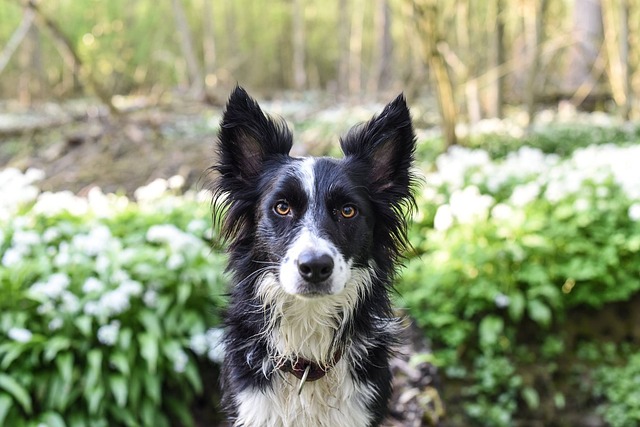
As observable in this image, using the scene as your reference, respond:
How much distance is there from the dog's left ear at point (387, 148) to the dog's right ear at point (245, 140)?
14.6 inches

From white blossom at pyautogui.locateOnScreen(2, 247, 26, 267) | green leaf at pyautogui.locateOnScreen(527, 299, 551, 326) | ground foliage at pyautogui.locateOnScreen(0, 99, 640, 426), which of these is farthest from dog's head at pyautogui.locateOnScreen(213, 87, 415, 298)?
green leaf at pyautogui.locateOnScreen(527, 299, 551, 326)

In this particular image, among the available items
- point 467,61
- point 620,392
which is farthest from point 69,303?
point 467,61

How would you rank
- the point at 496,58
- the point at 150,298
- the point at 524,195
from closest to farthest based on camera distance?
Result: 1. the point at 150,298
2. the point at 524,195
3. the point at 496,58

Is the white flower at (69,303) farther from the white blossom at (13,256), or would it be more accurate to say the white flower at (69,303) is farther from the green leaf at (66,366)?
the white blossom at (13,256)

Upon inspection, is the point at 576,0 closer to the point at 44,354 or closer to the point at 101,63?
the point at 101,63

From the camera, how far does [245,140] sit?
115 inches

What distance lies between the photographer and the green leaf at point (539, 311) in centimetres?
507

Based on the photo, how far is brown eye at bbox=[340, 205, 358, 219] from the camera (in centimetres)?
270

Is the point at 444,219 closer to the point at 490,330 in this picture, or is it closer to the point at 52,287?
the point at 490,330

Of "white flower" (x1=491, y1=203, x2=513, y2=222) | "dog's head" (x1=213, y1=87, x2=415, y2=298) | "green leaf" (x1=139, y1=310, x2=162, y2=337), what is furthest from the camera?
"white flower" (x1=491, y1=203, x2=513, y2=222)

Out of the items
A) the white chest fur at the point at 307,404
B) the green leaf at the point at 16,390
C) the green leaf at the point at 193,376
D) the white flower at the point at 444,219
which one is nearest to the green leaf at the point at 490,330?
the white flower at the point at 444,219

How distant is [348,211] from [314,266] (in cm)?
41

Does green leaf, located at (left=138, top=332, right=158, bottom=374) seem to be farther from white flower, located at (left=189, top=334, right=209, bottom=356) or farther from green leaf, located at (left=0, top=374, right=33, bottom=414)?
green leaf, located at (left=0, top=374, right=33, bottom=414)

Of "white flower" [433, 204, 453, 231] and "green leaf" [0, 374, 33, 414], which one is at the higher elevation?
"white flower" [433, 204, 453, 231]
